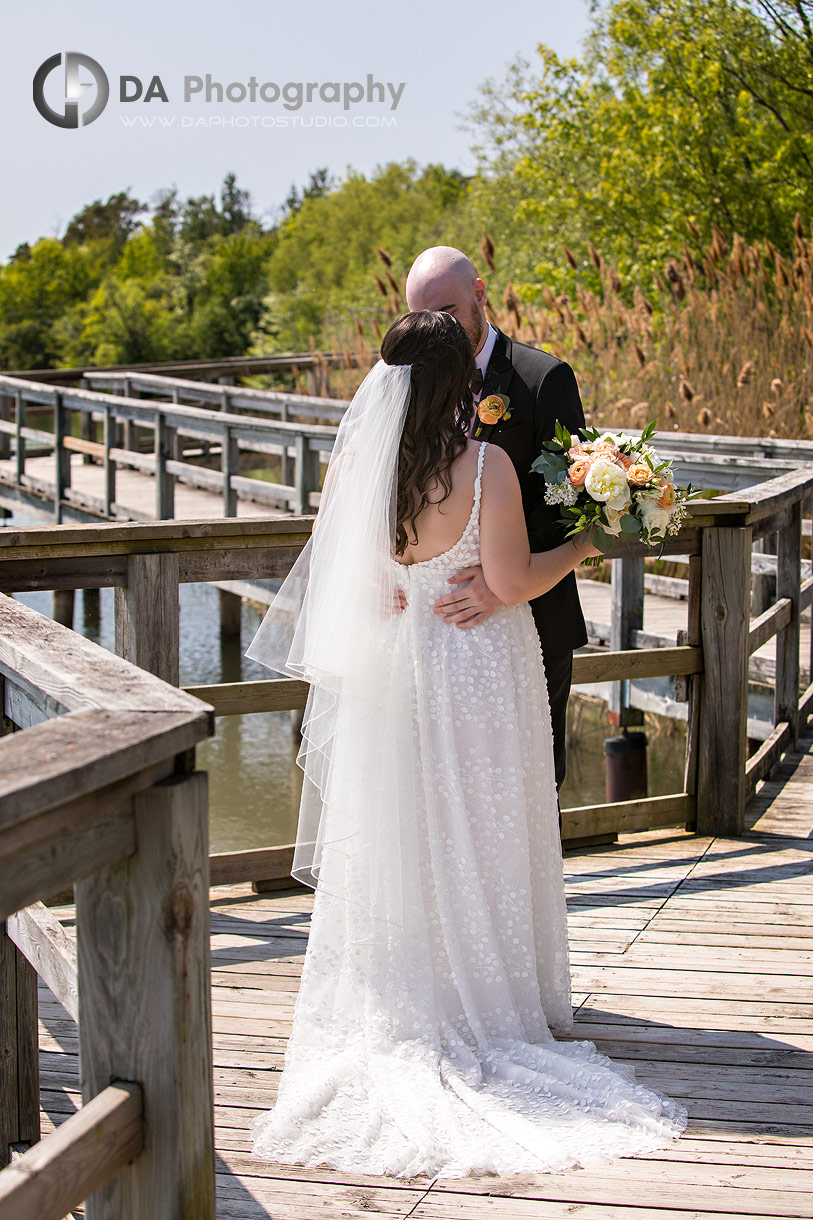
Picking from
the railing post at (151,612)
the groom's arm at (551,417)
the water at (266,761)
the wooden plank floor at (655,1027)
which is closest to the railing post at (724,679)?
the wooden plank floor at (655,1027)

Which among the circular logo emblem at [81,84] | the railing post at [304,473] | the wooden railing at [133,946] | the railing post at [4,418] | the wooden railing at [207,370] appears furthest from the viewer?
the circular logo emblem at [81,84]

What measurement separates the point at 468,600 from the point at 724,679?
175cm

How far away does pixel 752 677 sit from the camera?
623cm

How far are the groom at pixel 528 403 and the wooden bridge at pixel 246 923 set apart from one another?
2.34 ft

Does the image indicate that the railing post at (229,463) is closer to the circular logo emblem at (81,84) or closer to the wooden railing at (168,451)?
the wooden railing at (168,451)

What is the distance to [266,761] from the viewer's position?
10586 millimetres

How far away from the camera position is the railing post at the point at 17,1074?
2.52m

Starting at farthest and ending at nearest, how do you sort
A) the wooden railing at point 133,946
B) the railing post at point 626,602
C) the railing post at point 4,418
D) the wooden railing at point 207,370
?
the wooden railing at point 207,370 < the railing post at point 4,418 < the railing post at point 626,602 < the wooden railing at point 133,946

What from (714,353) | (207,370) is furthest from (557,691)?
(207,370)

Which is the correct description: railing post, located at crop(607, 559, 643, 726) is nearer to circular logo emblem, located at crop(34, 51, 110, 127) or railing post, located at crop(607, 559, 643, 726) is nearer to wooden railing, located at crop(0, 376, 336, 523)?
wooden railing, located at crop(0, 376, 336, 523)

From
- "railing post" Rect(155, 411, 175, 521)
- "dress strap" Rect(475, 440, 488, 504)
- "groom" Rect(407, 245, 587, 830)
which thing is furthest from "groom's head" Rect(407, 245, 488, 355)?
"railing post" Rect(155, 411, 175, 521)

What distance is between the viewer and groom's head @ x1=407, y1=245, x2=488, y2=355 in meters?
2.93

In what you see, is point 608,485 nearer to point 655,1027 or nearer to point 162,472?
point 655,1027

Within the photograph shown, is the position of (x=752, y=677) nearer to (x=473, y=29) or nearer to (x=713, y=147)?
(x=713, y=147)
